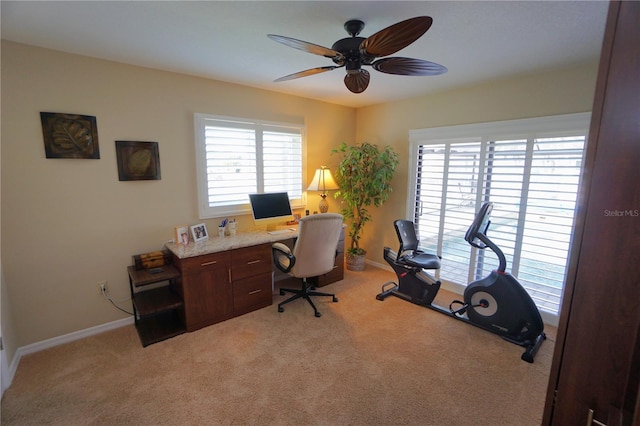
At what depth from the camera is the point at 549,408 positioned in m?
0.75

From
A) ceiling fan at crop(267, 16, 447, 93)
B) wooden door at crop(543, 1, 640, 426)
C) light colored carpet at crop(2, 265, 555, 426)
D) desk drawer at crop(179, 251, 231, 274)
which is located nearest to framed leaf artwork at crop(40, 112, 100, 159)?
desk drawer at crop(179, 251, 231, 274)

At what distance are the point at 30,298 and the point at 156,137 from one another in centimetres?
171

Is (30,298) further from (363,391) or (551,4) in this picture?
(551,4)

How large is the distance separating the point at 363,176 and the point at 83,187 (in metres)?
3.02

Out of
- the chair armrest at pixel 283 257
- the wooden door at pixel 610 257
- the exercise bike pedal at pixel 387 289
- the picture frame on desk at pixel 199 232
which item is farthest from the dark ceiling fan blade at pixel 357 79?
the exercise bike pedal at pixel 387 289

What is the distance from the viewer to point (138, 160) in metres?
2.69

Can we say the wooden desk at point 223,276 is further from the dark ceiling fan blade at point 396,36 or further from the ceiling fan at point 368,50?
the dark ceiling fan blade at point 396,36

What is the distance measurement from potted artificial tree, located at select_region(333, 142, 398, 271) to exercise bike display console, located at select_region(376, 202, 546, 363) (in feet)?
2.44

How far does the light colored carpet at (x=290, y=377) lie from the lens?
1804 mm

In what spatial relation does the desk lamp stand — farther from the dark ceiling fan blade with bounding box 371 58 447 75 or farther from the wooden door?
the wooden door

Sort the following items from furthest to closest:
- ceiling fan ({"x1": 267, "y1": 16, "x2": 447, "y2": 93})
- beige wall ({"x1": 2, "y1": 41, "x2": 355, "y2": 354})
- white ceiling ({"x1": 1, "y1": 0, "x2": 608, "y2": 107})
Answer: beige wall ({"x1": 2, "y1": 41, "x2": 355, "y2": 354}) < white ceiling ({"x1": 1, "y1": 0, "x2": 608, "y2": 107}) < ceiling fan ({"x1": 267, "y1": 16, "x2": 447, "y2": 93})

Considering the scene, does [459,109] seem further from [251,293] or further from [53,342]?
[53,342]

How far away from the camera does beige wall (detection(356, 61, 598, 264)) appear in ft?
8.46

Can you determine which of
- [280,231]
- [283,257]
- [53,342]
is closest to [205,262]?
[283,257]
